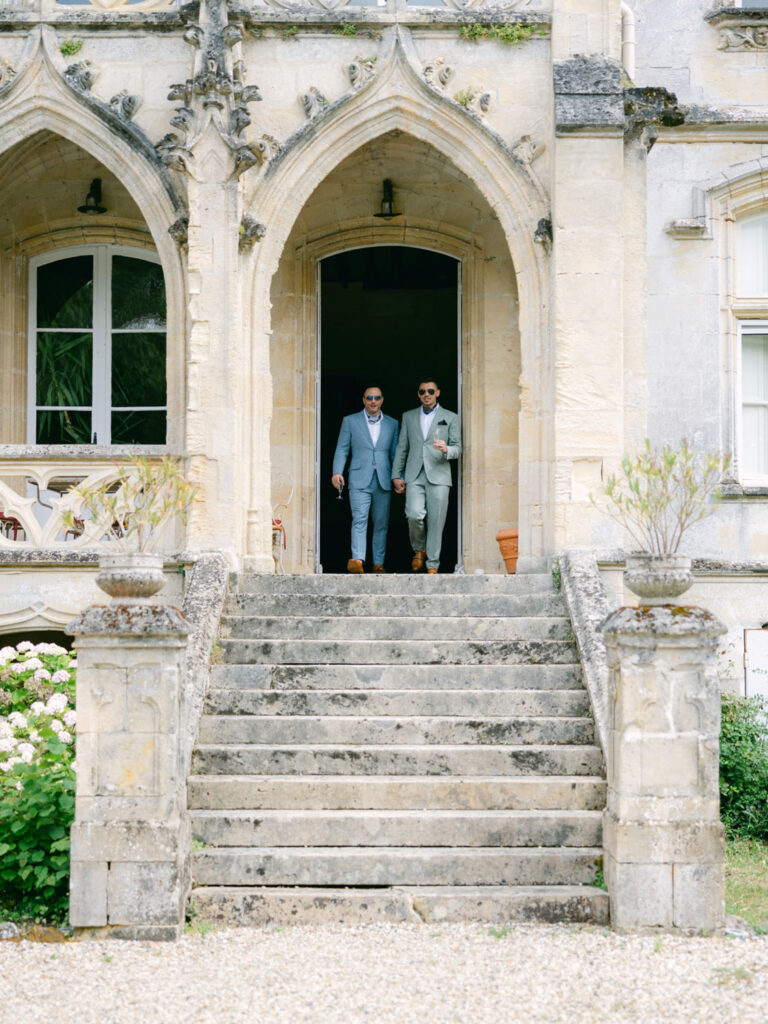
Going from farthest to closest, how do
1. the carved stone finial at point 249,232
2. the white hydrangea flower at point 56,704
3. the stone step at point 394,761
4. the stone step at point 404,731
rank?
the carved stone finial at point 249,232
the white hydrangea flower at point 56,704
the stone step at point 404,731
the stone step at point 394,761

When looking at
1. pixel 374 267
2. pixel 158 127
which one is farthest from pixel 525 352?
pixel 374 267

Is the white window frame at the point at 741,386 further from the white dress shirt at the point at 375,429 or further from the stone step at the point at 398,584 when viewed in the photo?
the white dress shirt at the point at 375,429

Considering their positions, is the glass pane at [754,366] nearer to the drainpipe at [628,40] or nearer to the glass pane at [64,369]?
the drainpipe at [628,40]

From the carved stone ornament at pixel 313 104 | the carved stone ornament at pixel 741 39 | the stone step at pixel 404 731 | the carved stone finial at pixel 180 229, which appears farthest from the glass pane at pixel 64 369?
the carved stone ornament at pixel 741 39

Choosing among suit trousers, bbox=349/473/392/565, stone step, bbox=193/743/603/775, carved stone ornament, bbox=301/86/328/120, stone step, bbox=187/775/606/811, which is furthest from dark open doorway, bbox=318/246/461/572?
stone step, bbox=187/775/606/811

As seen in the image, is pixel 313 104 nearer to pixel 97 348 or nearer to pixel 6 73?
pixel 6 73

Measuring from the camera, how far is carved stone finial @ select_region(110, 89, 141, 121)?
9.77 m

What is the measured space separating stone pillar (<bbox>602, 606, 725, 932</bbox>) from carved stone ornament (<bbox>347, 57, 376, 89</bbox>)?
16.9ft

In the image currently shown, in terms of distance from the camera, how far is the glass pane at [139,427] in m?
11.6

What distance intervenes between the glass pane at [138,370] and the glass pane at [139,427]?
0.33ft

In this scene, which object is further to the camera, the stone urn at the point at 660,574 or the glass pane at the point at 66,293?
the glass pane at the point at 66,293

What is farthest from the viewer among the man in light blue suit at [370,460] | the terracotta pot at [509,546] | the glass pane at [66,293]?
the glass pane at [66,293]

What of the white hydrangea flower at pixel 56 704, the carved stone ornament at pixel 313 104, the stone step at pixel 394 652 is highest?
the carved stone ornament at pixel 313 104

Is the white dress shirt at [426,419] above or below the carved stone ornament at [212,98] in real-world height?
below
